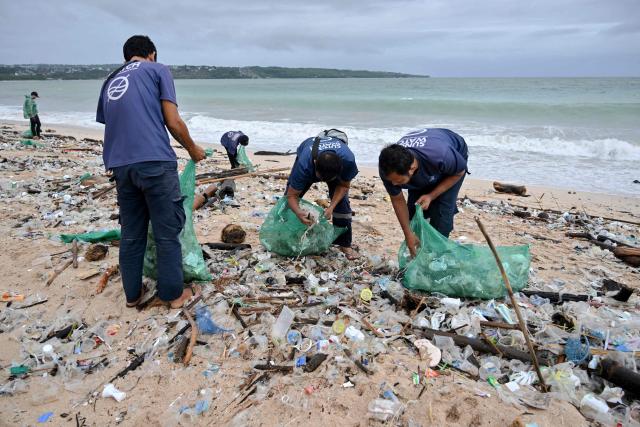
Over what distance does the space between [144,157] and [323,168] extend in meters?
1.28

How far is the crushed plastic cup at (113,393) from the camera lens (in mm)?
2308

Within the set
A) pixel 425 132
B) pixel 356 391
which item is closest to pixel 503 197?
pixel 425 132

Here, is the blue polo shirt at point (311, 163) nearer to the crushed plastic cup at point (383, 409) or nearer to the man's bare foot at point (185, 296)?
the man's bare foot at point (185, 296)

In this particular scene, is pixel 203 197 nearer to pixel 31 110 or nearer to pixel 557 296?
pixel 557 296

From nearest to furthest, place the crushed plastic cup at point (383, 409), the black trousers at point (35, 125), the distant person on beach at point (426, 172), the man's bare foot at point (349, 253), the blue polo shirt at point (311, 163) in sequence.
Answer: the crushed plastic cup at point (383, 409)
the distant person on beach at point (426, 172)
the blue polo shirt at point (311, 163)
the man's bare foot at point (349, 253)
the black trousers at point (35, 125)

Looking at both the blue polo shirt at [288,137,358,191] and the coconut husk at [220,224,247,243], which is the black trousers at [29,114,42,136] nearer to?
the coconut husk at [220,224,247,243]

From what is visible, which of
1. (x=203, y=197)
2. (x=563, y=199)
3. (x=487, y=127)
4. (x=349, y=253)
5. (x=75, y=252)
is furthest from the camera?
(x=487, y=127)

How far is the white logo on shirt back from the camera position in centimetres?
256

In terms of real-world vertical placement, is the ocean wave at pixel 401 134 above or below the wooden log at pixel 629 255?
above

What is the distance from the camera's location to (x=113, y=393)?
2322 millimetres

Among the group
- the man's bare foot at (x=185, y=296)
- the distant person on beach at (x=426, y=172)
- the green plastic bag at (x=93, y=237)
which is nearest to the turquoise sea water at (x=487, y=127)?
the distant person on beach at (x=426, y=172)

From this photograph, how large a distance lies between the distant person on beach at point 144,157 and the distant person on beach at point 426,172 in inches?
55.9

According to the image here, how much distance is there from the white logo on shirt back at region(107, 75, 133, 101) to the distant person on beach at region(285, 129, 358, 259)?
1389mm

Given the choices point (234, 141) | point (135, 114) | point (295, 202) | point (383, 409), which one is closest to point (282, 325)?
point (383, 409)
